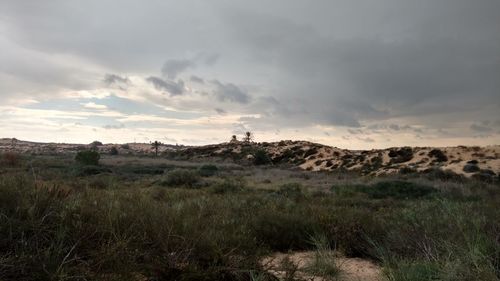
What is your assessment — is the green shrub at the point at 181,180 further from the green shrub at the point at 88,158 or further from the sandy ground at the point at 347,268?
the green shrub at the point at 88,158

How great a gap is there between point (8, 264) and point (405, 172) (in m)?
42.2

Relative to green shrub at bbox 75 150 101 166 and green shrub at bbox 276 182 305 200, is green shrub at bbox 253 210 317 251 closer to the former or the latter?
green shrub at bbox 276 182 305 200

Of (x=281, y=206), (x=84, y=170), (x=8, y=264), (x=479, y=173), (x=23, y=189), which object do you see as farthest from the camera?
(x=479, y=173)

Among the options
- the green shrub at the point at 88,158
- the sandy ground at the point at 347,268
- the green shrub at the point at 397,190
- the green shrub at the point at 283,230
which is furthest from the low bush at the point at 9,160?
the sandy ground at the point at 347,268

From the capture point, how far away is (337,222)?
8.15 m

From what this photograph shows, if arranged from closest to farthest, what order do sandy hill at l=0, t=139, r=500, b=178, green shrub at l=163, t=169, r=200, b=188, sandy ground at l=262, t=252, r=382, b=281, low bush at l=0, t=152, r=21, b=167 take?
sandy ground at l=262, t=252, r=382, b=281 → green shrub at l=163, t=169, r=200, b=188 → low bush at l=0, t=152, r=21, b=167 → sandy hill at l=0, t=139, r=500, b=178

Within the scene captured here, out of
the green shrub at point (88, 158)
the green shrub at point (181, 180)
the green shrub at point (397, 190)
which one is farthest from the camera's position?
the green shrub at point (88, 158)

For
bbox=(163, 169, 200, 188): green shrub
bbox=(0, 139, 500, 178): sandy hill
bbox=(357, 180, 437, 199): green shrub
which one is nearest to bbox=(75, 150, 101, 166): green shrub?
bbox=(163, 169, 200, 188): green shrub

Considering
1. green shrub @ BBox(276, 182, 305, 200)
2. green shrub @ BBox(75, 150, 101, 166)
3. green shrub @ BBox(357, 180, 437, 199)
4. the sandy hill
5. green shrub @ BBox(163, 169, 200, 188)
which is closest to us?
green shrub @ BBox(276, 182, 305, 200)

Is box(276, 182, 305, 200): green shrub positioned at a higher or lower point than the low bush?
lower

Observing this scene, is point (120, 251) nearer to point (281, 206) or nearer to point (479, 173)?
point (281, 206)

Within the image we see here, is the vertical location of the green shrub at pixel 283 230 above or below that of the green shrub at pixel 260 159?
below

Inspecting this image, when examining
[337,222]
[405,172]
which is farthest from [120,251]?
[405,172]

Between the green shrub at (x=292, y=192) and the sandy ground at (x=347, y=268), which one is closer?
the sandy ground at (x=347, y=268)
